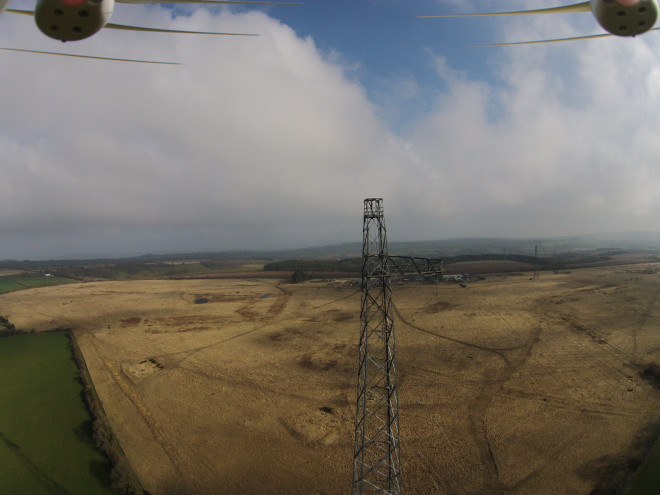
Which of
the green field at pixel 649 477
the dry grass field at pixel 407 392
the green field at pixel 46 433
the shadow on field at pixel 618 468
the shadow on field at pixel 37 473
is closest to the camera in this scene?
the green field at pixel 649 477

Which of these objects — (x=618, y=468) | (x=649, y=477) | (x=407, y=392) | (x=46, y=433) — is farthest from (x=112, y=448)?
(x=649, y=477)

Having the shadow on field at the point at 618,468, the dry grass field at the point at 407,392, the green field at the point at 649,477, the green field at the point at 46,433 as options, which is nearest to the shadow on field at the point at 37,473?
the green field at the point at 46,433

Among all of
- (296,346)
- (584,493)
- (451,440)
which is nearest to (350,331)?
(296,346)

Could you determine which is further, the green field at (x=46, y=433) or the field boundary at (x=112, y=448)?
the green field at (x=46, y=433)

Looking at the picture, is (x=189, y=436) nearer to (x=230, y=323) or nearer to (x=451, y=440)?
(x=451, y=440)

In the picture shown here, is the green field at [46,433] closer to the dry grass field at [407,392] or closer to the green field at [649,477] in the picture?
the dry grass field at [407,392]

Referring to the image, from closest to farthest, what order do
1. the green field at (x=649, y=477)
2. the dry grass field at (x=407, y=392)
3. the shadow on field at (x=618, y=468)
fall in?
the green field at (x=649, y=477) → the shadow on field at (x=618, y=468) → the dry grass field at (x=407, y=392)

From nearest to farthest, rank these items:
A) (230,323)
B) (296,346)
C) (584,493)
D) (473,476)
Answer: (584,493)
(473,476)
(296,346)
(230,323)
